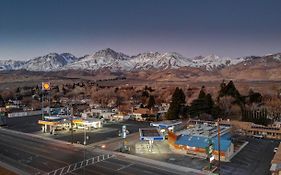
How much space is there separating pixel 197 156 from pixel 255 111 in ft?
131

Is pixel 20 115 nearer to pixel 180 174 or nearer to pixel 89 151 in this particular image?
pixel 89 151

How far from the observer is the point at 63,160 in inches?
1628

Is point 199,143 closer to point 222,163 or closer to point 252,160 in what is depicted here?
point 222,163

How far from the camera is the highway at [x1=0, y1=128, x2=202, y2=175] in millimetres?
36750

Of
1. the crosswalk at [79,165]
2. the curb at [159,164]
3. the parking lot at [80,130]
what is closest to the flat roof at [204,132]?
the curb at [159,164]

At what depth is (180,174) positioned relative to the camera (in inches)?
1401

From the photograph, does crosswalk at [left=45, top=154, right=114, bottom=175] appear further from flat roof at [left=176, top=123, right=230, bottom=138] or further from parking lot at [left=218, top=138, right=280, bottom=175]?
parking lot at [left=218, top=138, right=280, bottom=175]

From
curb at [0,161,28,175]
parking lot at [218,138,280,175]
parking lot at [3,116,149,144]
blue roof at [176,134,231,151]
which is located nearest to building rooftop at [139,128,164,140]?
blue roof at [176,134,231,151]

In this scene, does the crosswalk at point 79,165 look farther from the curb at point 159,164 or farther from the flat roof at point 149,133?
the flat roof at point 149,133

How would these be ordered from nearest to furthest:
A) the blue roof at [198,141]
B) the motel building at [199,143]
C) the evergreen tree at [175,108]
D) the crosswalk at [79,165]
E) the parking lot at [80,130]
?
the crosswalk at [79,165] < the motel building at [199,143] < the blue roof at [198,141] < the parking lot at [80,130] < the evergreen tree at [175,108]

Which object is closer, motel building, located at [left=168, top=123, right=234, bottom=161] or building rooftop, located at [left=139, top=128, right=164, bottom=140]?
motel building, located at [left=168, top=123, right=234, bottom=161]

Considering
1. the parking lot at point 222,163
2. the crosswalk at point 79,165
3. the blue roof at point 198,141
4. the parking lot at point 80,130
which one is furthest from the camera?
the parking lot at point 80,130

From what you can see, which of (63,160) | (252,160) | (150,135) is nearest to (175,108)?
(150,135)

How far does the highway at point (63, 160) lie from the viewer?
3675cm
